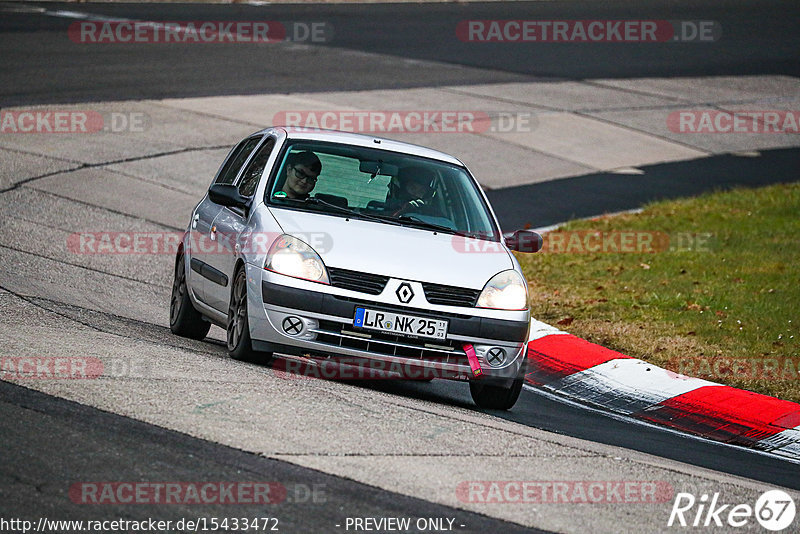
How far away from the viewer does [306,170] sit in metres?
8.68

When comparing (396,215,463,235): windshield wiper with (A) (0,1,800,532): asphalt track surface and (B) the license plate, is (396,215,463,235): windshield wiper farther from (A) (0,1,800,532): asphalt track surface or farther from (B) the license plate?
(A) (0,1,800,532): asphalt track surface

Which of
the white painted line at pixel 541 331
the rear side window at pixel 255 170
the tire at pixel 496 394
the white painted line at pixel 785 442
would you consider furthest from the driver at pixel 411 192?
the white painted line at pixel 785 442

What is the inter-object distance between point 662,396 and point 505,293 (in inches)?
79.5

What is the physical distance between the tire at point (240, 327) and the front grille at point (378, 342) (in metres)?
0.55

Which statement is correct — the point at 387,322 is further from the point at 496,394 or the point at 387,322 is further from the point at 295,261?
the point at 496,394

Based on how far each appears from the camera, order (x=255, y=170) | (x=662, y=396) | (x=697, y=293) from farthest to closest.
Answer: (x=697, y=293)
(x=662, y=396)
(x=255, y=170)

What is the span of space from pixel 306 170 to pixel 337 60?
683 inches

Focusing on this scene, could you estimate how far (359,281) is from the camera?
298 inches

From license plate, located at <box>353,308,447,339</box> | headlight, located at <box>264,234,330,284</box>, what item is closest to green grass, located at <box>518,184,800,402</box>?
license plate, located at <box>353,308,447,339</box>

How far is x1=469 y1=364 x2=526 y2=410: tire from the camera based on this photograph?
26.8ft

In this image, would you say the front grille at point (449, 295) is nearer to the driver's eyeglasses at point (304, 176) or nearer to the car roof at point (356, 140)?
the driver's eyeglasses at point (304, 176)

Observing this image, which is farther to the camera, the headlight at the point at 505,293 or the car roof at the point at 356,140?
the car roof at the point at 356,140

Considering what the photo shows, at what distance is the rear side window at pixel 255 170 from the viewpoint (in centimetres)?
880

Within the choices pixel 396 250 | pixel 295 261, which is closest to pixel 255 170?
pixel 295 261
